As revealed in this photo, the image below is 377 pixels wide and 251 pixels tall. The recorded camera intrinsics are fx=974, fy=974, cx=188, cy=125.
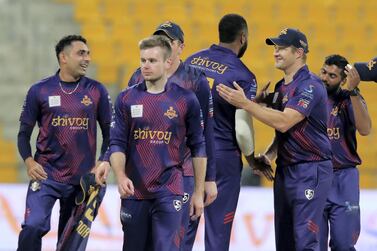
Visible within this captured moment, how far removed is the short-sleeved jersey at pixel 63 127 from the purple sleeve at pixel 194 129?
173 centimetres

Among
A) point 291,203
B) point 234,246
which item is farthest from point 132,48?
point 291,203

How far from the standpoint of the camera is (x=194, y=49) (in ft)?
46.0

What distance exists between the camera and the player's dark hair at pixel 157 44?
582 centimetres

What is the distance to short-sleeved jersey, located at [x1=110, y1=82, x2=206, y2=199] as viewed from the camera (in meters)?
5.89

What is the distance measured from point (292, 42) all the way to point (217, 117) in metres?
0.81

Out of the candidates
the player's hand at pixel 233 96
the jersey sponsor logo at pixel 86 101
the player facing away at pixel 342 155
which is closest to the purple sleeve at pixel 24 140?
the jersey sponsor logo at pixel 86 101

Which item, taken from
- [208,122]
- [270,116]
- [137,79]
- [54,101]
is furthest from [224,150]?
[54,101]

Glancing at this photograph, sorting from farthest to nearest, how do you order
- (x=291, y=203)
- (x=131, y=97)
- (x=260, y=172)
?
(x=260, y=172)
(x=291, y=203)
(x=131, y=97)

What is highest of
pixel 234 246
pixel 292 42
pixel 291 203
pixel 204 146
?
pixel 292 42

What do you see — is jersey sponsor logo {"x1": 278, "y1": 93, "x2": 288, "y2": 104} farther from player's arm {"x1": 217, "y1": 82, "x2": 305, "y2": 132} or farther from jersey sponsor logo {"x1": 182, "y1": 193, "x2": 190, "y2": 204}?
jersey sponsor logo {"x1": 182, "y1": 193, "x2": 190, "y2": 204}

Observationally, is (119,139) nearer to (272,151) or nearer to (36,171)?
(36,171)

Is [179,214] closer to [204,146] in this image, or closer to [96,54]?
[204,146]

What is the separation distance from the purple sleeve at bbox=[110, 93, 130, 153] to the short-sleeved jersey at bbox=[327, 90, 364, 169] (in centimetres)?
260

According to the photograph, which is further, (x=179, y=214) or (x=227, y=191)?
(x=227, y=191)
